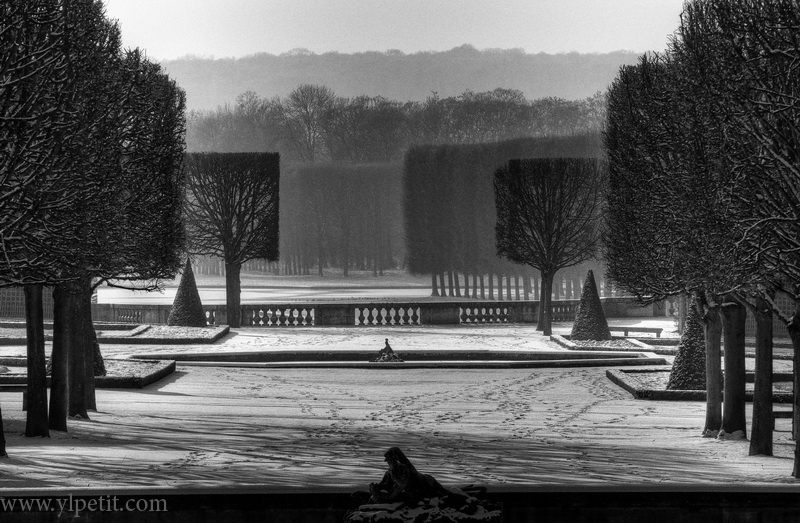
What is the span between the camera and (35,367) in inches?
677

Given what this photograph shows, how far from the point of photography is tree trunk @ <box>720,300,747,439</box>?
1830cm

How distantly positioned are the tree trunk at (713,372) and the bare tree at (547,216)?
2090cm

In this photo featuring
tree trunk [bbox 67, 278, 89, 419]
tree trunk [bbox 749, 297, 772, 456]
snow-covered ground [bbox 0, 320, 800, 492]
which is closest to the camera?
snow-covered ground [bbox 0, 320, 800, 492]

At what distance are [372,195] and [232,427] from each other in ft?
236

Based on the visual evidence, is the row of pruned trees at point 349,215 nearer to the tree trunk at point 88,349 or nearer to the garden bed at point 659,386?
the garden bed at point 659,386

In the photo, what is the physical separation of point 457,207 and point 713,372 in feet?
147

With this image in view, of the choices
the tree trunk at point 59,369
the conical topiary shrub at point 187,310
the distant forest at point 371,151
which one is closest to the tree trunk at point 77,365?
the tree trunk at point 59,369

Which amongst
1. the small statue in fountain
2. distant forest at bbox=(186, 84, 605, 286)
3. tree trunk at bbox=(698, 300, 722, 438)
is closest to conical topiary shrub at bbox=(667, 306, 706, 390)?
tree trunk at bbox=(698, 300, 722, 438)

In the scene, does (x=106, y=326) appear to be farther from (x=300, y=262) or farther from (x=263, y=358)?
(x=300, y=262)

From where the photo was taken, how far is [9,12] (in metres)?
15.2

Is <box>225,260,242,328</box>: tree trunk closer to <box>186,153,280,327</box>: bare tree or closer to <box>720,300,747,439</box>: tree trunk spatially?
<box>186,153,280,327</box>: bare tree

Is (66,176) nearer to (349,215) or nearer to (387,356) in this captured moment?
(387,356)

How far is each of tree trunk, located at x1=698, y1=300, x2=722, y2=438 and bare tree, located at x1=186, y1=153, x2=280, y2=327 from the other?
26.7 meters

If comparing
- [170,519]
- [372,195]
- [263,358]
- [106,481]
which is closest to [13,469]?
[106,481]
